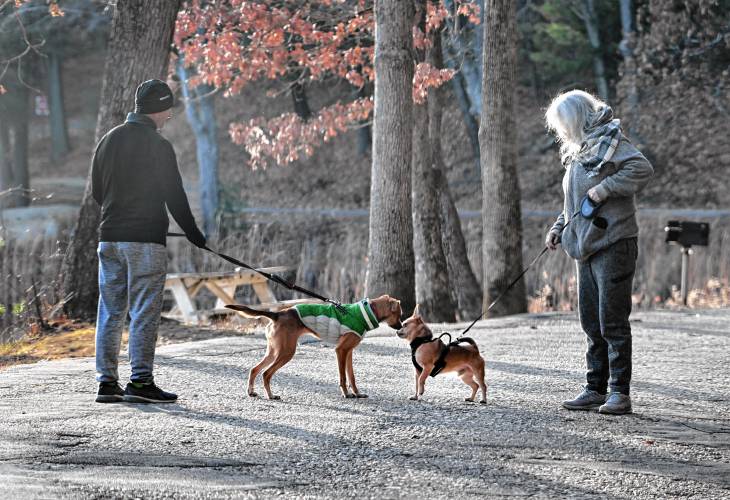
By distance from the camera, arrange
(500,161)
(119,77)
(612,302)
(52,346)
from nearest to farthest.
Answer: (612,302) < (52,346) < (119,77) < (500,161)

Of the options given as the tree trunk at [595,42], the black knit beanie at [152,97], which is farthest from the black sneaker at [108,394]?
the tree trunk at [595,42]

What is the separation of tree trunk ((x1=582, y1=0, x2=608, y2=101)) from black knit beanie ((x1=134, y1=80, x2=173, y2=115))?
2791 centimetres

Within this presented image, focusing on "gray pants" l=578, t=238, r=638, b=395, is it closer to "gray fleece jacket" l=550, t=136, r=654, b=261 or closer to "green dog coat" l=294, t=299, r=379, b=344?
"gray fleece jacket" l=550, t=136, r=654, b=261

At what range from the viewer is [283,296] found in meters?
24.0

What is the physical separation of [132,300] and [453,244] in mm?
10690

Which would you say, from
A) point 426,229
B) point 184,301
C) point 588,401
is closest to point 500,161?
point 426,229

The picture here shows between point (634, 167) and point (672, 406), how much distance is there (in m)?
1.98

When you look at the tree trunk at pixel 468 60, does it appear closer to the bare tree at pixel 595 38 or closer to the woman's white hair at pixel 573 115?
the bare tree at pixel 595 38

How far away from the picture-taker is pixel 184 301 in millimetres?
15695

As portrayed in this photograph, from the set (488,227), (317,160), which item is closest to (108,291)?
(488,227)

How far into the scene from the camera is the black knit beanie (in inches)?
336

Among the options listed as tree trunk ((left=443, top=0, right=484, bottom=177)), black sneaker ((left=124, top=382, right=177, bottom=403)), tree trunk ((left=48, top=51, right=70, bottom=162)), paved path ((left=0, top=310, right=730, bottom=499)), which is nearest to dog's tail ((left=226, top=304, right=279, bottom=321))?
paved path ((left=0, top=310, right=730, bottom=499))

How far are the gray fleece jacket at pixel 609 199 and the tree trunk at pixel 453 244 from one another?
10434 mm

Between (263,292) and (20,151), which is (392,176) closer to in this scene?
(263,292)
